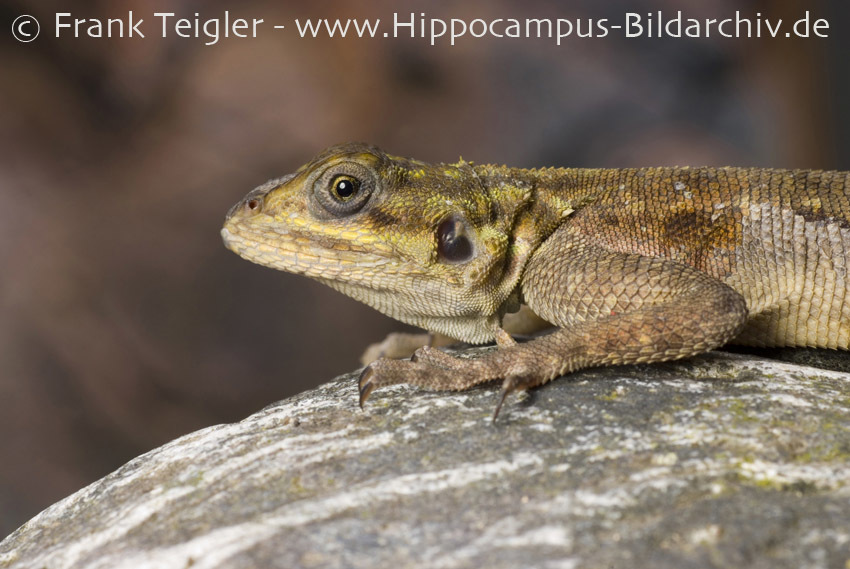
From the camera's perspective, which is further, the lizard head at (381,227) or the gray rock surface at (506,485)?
the lizard head at (381,227)

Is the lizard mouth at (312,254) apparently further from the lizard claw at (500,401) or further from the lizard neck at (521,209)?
the lizard claw at (500,401)

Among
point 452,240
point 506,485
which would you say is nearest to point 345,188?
point 452,240

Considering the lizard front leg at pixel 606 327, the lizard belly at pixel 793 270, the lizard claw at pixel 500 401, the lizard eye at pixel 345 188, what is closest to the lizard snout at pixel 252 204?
the lizard eye at pixel 345 188

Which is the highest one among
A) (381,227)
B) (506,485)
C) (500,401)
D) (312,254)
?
(381,227)

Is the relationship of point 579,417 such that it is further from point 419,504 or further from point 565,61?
point 565,61

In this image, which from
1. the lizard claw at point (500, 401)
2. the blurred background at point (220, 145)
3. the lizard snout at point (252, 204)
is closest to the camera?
the lizard claw at point (500, 401)

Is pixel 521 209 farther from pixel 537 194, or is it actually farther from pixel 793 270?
pixel 793 270
